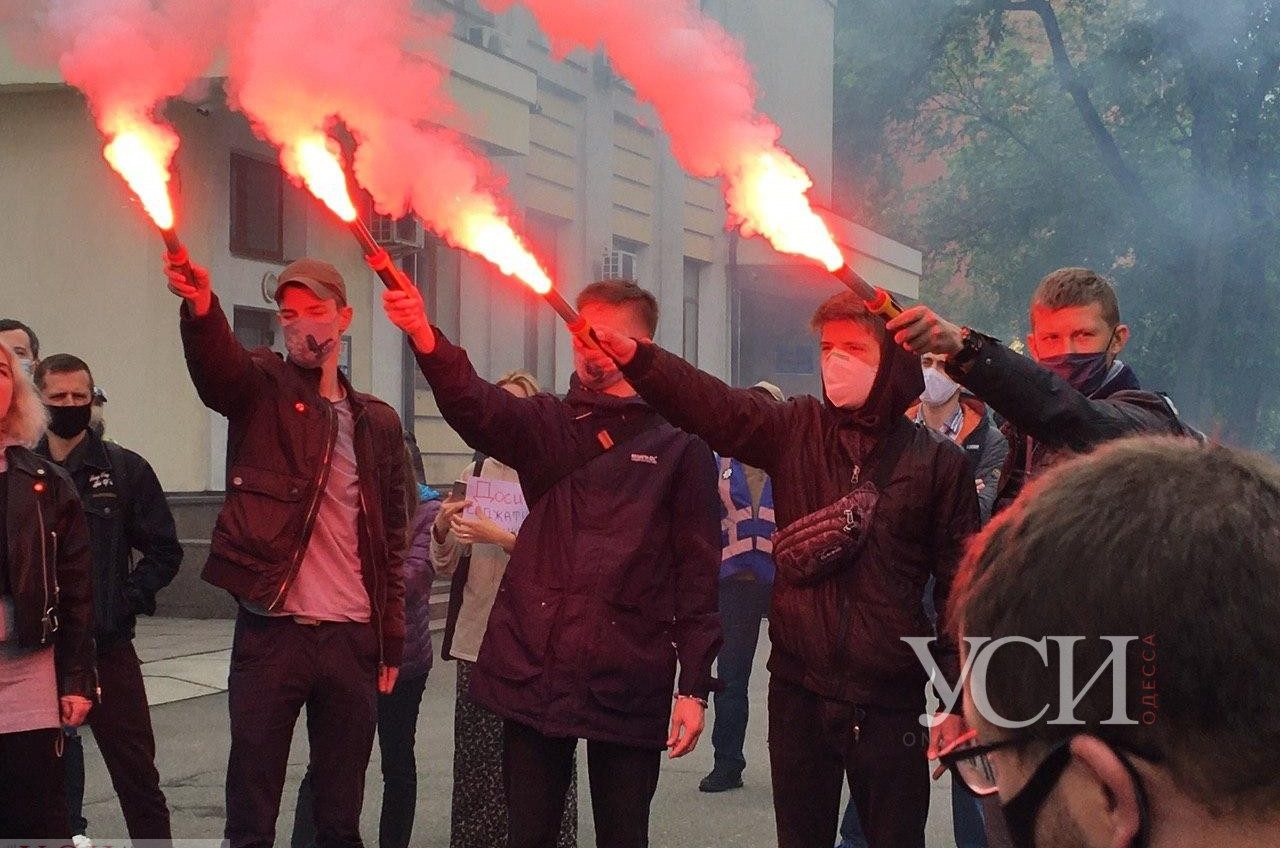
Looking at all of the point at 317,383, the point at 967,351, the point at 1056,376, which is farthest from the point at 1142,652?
the point at 317,383

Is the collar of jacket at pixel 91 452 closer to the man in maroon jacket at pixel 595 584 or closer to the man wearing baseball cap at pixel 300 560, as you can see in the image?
the man wearing baseball cap at pixel 300 560

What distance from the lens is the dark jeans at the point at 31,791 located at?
14.0 feet

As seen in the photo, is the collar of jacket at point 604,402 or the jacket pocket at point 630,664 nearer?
the jacket pocket at point 630,664

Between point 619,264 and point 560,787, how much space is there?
17.2 metres

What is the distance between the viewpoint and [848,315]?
440 centimetres

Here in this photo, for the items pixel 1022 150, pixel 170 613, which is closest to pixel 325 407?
pixel 170 613

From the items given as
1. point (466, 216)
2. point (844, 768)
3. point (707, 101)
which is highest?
point (707, 101)

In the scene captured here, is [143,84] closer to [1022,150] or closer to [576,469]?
[576,469]

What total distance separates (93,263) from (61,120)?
137 centimetres

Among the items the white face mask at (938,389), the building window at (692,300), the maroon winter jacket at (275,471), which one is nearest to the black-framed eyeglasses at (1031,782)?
the maroon winter jacket at (275,471)

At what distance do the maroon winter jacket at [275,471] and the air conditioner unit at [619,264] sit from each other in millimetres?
15341

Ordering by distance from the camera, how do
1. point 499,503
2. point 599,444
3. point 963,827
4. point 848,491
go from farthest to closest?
point 963,827 → point 499,503 → point 599,444 → point 848,491

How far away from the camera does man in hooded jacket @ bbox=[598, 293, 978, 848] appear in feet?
13.4

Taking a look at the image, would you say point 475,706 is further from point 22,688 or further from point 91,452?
point 22,688
